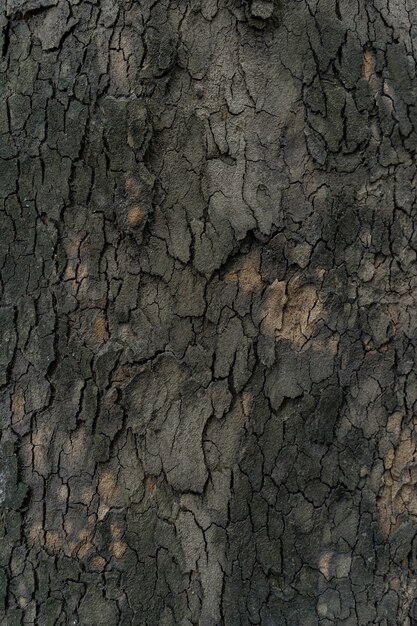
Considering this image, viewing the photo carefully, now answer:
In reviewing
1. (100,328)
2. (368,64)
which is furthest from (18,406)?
(368,64)

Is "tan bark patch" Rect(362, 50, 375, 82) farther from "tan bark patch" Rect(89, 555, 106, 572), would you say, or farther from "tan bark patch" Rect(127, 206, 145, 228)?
"tan bark patch" Rect(89, 555, 106, 572)

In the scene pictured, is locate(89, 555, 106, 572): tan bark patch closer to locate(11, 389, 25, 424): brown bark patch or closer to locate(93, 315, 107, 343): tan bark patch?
locate(11, 389, 25, 424): brown bark patch

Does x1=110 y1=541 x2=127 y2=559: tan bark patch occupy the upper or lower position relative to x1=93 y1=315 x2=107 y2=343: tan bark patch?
lower

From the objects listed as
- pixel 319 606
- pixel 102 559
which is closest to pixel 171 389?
pixel 102 559

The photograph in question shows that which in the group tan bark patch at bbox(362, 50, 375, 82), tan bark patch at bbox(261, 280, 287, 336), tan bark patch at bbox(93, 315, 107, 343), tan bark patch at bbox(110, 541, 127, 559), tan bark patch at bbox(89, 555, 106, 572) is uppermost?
tan bark patch at bbox(362, 50, 375, 82)

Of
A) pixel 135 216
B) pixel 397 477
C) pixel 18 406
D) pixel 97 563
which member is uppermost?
pixel 135 216

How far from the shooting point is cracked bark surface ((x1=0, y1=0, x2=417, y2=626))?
156cm

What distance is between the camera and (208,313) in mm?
1595

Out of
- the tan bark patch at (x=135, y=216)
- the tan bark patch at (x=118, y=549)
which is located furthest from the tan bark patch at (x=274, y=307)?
the tan bark patch at (x=118, y=549)

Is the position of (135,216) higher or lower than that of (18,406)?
higher

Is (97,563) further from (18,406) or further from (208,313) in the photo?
(208,313)

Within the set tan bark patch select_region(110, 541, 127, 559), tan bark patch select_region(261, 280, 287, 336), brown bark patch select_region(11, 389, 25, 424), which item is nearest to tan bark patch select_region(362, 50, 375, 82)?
tan bark patch select_region(261, 280, 287, 336)

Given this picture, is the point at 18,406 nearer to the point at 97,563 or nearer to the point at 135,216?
the point at 97,563

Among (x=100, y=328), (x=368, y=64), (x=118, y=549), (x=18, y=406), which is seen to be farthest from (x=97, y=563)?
(x=368, y=64)
